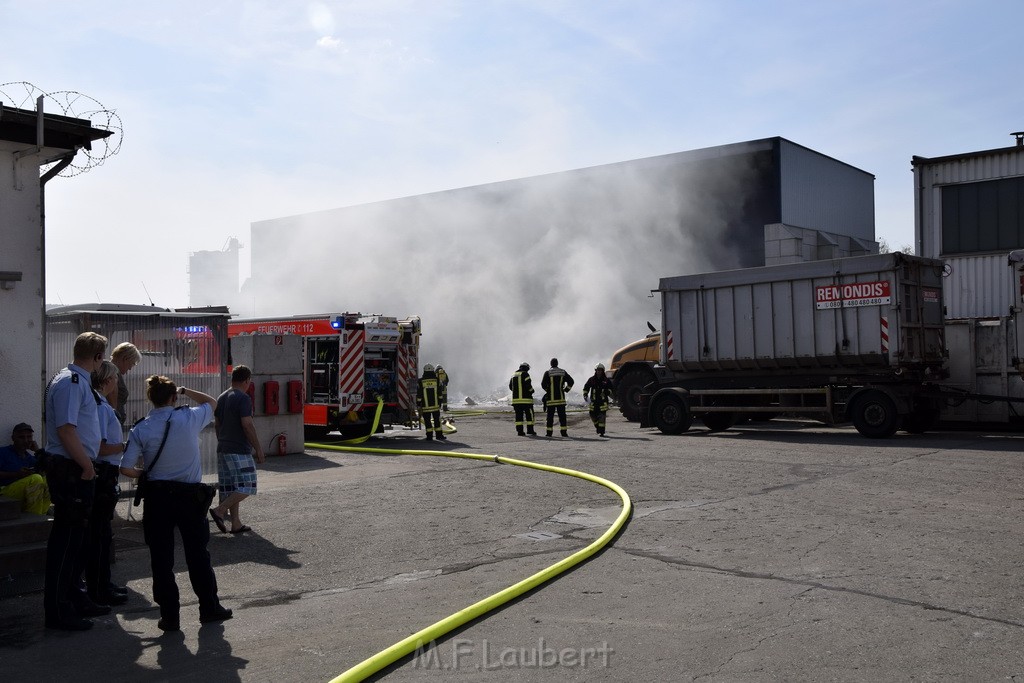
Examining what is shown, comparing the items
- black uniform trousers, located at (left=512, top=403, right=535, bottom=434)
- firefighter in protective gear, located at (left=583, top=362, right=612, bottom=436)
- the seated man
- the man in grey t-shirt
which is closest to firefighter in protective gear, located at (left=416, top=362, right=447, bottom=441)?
black uniform trousers, located at (left=512, top=403, right=535, bottom=434)

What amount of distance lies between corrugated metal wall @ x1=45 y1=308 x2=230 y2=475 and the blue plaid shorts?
3.84 ft

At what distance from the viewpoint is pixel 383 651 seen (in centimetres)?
454

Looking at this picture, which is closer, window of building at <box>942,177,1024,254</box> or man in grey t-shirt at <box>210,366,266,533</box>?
man in grey t-shirt at <box>210,366,266,533</box>

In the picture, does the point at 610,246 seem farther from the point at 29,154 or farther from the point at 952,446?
the point at 29,154

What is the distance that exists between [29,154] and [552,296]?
90.5 feet

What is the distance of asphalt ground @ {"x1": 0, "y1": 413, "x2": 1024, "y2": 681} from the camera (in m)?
4.52

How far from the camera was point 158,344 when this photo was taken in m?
9.09

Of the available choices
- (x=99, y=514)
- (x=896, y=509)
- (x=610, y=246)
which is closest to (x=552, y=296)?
(x=610, y=246)

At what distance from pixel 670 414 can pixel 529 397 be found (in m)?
2.82

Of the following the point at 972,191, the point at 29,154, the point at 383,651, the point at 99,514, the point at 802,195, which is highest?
the point at 802,195

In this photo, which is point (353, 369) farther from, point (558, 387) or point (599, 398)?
point (599, 398)

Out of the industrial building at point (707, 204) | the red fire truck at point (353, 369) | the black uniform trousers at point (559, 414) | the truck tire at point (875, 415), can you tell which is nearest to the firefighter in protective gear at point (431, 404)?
the red fire truck at point (353, 369)

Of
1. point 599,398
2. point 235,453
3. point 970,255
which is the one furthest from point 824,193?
point 235,453

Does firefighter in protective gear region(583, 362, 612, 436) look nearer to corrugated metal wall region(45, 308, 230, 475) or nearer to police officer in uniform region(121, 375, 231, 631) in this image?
corrugated metal wall region(45, 308, 230, 475)
